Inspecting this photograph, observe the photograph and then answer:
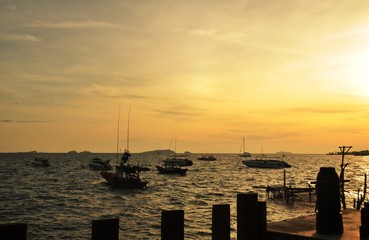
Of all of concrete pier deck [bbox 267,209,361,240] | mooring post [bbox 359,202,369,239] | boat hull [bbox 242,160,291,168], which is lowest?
boat hull [bbox 242,160,291,168]

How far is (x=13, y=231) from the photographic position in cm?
523

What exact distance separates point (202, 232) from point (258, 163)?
130 metres

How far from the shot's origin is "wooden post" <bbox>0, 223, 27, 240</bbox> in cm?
518

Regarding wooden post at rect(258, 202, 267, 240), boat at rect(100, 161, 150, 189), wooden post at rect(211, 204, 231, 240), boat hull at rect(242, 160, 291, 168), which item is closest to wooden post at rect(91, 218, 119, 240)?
wooden post at rect(211, 204, 231, 240)

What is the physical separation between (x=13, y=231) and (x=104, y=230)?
4.29 ft

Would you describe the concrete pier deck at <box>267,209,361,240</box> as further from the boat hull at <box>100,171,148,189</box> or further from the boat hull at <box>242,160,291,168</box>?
the boat hull at <box>242,160,291,168</box>

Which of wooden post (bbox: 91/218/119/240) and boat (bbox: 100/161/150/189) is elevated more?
wooden post (bbox: 91/218/119/240)

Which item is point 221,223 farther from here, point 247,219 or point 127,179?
point 127,179

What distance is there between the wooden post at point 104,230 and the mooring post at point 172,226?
105 centimetres

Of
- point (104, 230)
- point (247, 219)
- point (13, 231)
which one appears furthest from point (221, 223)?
point (13, 231)

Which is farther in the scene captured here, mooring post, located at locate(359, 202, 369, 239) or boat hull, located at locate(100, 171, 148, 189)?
boat hull, located at locate(100, 171, 148, 189)

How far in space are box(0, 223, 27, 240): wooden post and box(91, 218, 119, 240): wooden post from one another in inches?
40.6

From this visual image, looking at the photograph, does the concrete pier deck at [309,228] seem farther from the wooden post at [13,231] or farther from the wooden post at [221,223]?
the wooden post at [13,231]

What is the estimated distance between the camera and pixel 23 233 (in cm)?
534
